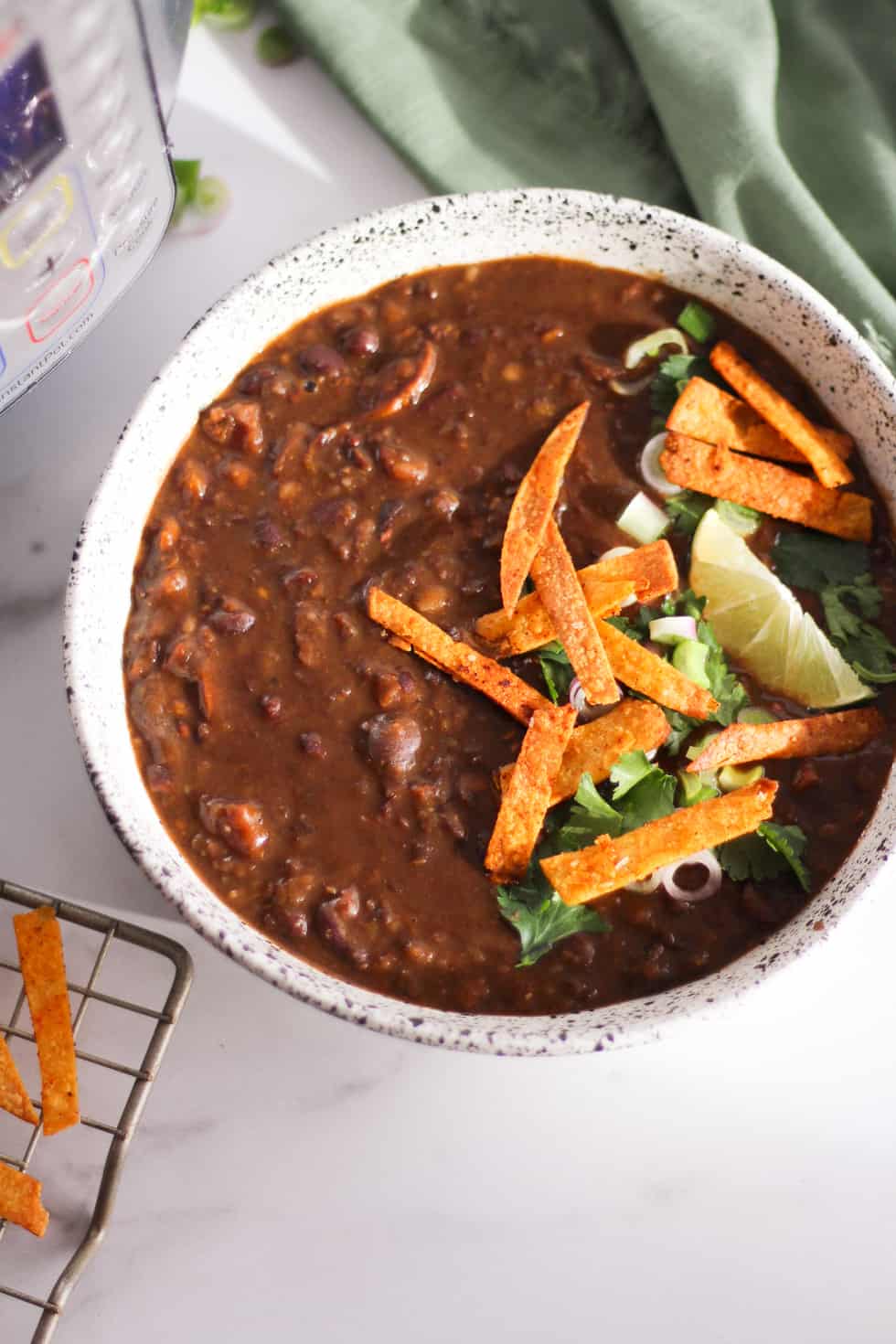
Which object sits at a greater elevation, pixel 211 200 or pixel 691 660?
pixel 211 200

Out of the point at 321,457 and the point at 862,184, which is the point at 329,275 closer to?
the point at 321,457

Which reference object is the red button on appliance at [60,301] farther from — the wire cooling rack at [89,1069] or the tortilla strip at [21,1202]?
the tortilla strip at [21,1202]

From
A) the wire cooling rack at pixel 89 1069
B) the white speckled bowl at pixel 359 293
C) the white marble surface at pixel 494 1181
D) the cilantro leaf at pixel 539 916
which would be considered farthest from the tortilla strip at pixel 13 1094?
the cilantro leaf at pixel 539 916

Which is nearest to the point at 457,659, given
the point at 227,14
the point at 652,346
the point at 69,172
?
the point at 652,346

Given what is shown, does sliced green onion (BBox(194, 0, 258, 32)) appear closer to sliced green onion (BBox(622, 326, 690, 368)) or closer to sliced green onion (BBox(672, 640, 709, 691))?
sliced green onion (BBox(622, 326, 690, 368))

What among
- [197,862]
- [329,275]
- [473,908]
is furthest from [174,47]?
[473,908]

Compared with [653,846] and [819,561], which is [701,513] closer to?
[819,561]
